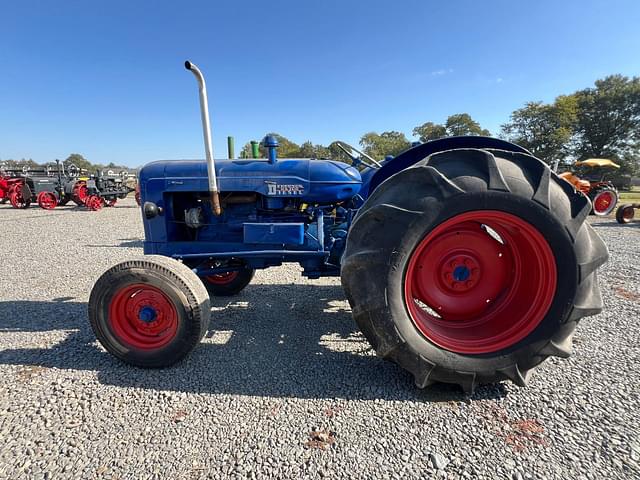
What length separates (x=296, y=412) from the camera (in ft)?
5.70

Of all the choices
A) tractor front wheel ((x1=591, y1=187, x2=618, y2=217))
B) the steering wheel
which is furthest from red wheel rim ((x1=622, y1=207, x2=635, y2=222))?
the steering wheel

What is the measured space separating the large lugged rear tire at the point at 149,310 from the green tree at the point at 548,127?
4092cm

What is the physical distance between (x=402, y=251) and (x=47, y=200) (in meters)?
17.8

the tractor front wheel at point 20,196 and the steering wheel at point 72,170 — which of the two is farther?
the steering wheel at point 72,170

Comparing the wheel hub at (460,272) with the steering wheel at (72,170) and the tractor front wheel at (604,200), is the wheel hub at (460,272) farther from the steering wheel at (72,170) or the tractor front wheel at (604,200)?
the steering wheel at (72,170)

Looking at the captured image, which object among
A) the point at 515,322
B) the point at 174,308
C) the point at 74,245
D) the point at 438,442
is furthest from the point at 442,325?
the point at 74,245

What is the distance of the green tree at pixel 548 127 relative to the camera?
34.3 m

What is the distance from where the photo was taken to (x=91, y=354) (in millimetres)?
2324

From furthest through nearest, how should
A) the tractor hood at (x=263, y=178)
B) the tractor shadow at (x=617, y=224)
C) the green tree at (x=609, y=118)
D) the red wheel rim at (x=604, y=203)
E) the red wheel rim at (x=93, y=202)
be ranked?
1. the green tree at (x=609, y=118)
2. the red wheel rim at (x=93, y=202)
3. the red wheel rim at (x=604, y=203)
4. the tractor shadow at (x=617, y=224)
5. the tractor hood at (x=263, y=178)

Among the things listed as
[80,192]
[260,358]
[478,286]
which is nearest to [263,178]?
[260,358]

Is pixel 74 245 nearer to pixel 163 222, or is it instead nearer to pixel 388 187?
pixel 163 222

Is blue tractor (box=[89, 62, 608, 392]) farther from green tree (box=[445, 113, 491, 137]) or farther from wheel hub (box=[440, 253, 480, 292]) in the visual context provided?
green tree (box=[445, 113, 491, 137])

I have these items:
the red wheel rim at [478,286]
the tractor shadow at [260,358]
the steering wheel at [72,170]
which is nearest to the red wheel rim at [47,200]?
the steering wheel at [72,170]

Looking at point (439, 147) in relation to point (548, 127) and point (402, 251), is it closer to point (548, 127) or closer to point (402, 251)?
point (402, 251)
